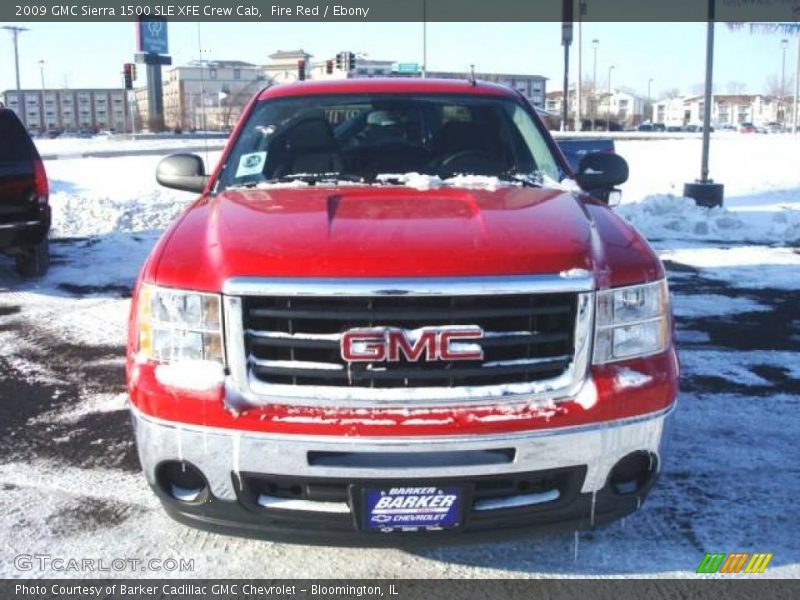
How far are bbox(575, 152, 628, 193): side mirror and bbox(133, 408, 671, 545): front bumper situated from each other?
6.16ft

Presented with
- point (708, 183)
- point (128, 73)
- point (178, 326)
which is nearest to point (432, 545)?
point (178, 326)

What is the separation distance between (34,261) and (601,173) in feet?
21.0

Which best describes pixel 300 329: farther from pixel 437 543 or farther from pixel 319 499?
pixel 437 543

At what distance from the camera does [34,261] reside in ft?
28.1

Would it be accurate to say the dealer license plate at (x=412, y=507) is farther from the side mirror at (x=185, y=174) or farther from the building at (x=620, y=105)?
the building at (x=620, y=105)

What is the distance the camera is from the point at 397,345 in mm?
2562

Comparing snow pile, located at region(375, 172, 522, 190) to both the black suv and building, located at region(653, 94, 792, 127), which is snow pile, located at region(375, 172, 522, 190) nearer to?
the black suv

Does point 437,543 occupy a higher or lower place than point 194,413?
lower

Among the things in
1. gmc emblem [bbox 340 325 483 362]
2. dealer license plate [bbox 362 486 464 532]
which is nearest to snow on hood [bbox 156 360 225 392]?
gmc emblem [bbox 340 325 483 362]

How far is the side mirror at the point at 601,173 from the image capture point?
Result: 170 inches

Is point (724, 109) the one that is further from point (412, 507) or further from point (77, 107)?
point (412, 507)

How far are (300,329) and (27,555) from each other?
4.78 feet
